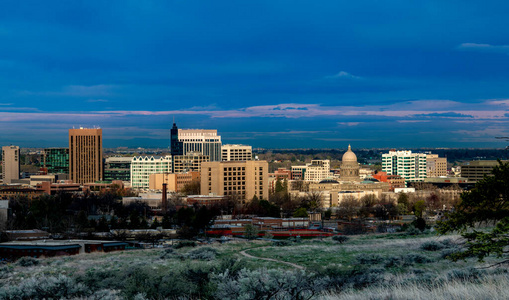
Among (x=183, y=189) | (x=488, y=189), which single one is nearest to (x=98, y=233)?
(x=488, y=189)

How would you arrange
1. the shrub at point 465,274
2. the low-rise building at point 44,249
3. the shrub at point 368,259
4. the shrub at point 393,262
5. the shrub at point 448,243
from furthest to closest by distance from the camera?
the low-rise building at point 44,249 < the shrub at point 448,243 < the shrub at point 368,259 < the shrub at point 393,262 < the shrub at point 465,274

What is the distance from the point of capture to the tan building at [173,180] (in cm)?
16388

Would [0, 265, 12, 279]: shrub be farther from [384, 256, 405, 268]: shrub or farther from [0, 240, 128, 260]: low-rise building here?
[384, 256, 405, 268]: shrub

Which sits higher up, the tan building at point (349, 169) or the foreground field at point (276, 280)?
the tan building at point (349, 169)

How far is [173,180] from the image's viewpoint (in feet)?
540

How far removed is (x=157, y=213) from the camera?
107 meters

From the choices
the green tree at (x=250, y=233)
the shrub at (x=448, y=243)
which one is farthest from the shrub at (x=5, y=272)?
the green tree at (x=250, y=233)

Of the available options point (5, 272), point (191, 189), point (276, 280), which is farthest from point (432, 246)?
point (191, 189)

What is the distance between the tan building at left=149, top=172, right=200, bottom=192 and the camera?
538 ft

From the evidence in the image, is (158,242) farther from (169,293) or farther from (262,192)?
(262,192)

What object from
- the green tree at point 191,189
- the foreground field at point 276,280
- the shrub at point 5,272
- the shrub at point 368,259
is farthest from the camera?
the green tree at point 191,189

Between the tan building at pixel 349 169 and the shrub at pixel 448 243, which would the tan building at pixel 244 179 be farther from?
the shrub at pixel 448 243

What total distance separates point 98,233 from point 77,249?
1920 centimetres

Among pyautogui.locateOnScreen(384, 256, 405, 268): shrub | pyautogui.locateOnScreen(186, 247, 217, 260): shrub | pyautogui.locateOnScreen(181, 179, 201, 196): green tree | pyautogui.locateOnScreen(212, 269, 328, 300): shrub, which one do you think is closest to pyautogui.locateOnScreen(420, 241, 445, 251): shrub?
pyautogui.locateOnScreen(384, 256, 405, 268): shrub
